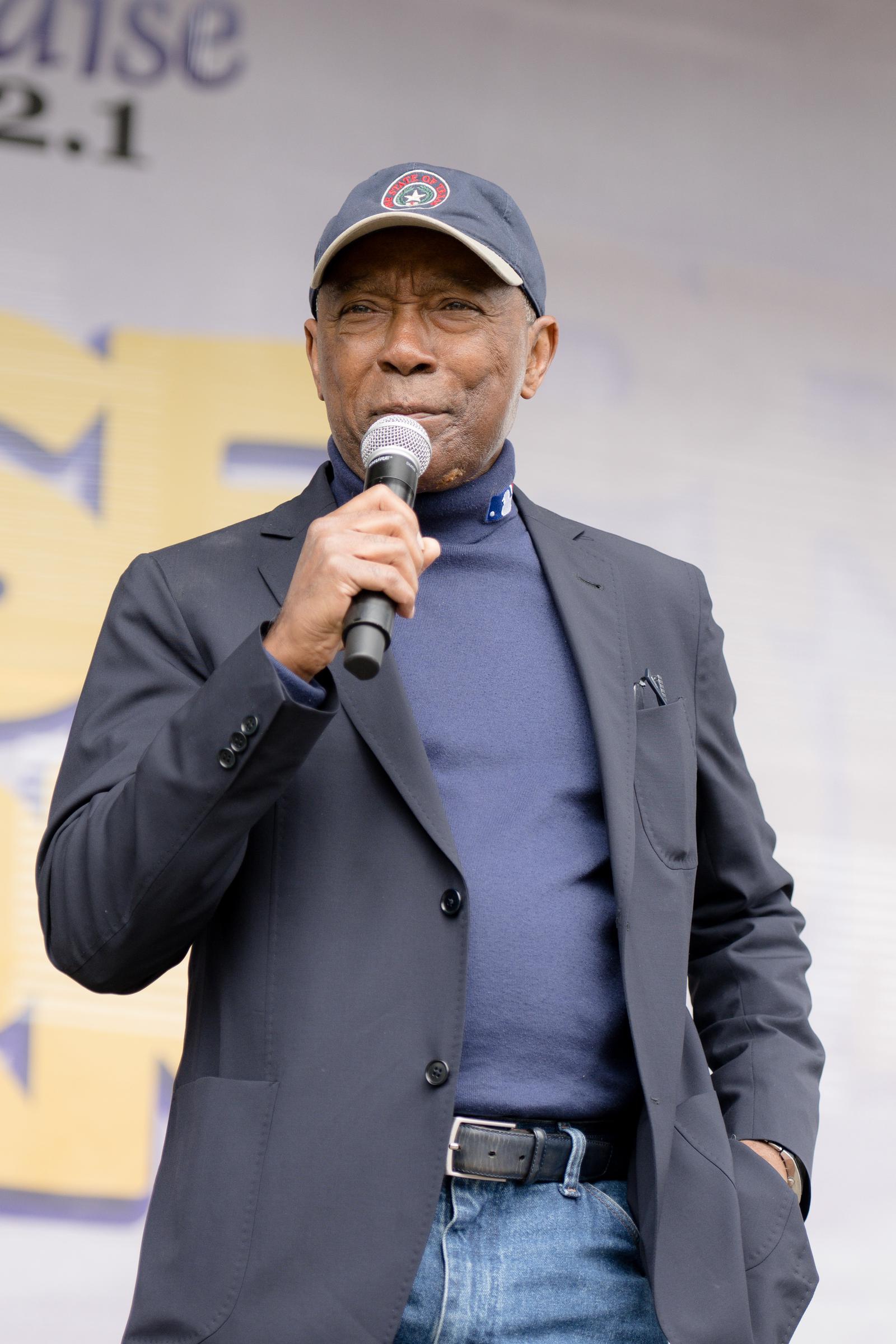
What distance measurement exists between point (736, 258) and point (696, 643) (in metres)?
1.59

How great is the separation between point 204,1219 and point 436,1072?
0.24m

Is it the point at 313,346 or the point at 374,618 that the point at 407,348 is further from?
the point at 374,618

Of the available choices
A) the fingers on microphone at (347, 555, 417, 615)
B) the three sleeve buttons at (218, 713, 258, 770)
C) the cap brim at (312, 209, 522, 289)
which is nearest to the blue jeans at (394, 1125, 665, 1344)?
the three sleeve buttons at (218, 713, 258, 770)

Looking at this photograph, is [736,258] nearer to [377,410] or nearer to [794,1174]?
[377,410]

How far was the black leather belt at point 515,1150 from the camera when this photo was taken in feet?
4.83

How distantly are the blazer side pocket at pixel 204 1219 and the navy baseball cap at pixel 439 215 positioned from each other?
2.93ft

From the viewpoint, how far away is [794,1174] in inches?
69.6

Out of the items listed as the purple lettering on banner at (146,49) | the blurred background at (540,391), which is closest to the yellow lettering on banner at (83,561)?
the blurred background at (540,391)

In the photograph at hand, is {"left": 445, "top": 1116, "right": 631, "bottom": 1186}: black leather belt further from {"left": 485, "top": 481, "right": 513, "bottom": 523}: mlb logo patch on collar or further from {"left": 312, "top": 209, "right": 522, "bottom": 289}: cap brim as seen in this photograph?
{"left": 312, "top": 209, "right": 522, "bottom": 289}: cap brim

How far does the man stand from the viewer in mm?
1399

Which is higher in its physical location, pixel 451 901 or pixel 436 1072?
pixel 451 901

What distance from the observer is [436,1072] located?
1.44 m

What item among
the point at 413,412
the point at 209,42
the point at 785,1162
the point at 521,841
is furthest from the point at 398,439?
the point at 209,42

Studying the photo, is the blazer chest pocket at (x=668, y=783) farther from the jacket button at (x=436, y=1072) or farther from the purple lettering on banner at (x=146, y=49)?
the purple lettering on banner at (x=146, y=49)
